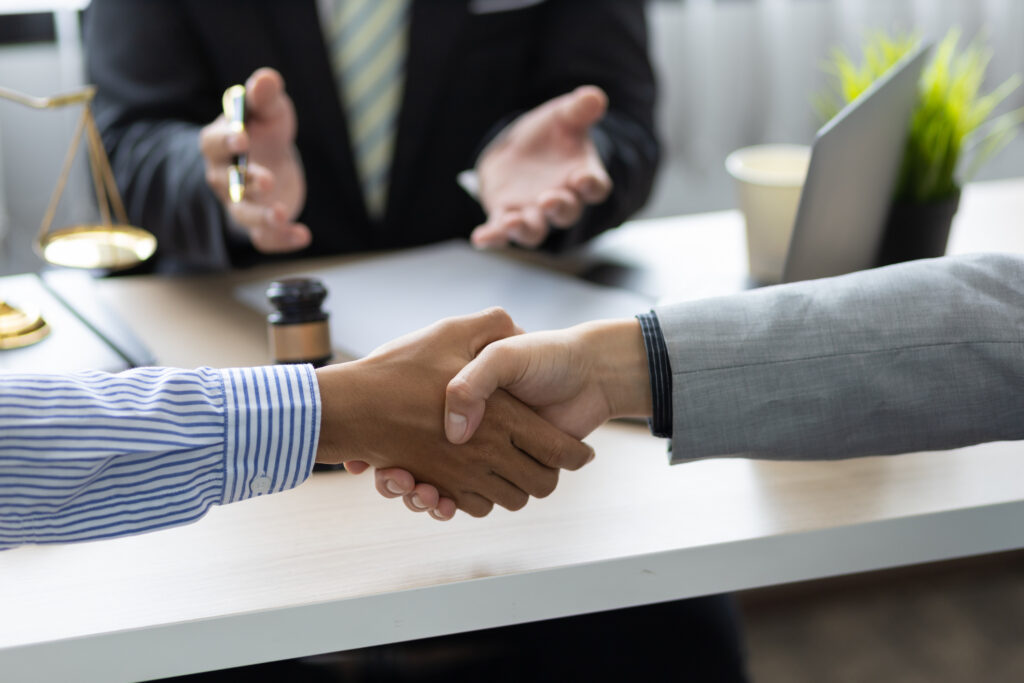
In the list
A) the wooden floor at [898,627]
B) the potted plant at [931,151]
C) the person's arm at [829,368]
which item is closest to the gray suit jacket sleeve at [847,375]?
the person's arm at [829,368]

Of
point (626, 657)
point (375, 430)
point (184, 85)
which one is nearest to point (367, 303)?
point (375, 430)

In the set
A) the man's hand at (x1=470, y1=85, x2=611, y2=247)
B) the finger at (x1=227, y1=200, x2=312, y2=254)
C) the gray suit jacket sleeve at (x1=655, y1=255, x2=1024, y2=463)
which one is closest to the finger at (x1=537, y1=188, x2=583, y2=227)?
the man's hand at (x1=470, y1=85, x2=611, y2=247)

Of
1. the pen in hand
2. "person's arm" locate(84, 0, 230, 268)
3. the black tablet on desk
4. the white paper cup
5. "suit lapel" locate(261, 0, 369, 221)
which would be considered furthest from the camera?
"suit lapel" locate(261, 0, 369, 221)

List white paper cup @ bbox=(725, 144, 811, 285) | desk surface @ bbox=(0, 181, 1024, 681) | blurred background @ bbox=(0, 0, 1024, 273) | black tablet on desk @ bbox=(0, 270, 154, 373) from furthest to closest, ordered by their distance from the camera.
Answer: blurred background @ bbox=(0, 0, 1024, 273), white paper cup @ bbox=(725, 144, 811, 285), black tablet on desk @ bbox=(0, 270, 154, 373), desk surface @ bbox=(0, 181, 1024, 681)

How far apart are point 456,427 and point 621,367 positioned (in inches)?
5.6

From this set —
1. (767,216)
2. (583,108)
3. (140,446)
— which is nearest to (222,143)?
(583,108)

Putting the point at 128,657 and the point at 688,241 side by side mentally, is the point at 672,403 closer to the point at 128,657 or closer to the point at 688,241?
the point at 128,657

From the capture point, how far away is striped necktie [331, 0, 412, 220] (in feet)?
4.93

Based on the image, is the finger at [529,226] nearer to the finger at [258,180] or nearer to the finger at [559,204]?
the finger at [559,204]

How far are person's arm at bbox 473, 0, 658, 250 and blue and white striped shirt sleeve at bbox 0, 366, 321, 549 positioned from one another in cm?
44

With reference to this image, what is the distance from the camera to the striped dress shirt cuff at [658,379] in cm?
79

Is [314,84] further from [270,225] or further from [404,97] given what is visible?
[270,225]

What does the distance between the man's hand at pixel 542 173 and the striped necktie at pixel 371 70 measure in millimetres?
256

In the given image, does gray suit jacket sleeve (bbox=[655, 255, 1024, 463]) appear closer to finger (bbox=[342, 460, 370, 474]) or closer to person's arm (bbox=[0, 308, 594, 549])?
person's arm (bbox=[0, 308, 594, 549])
